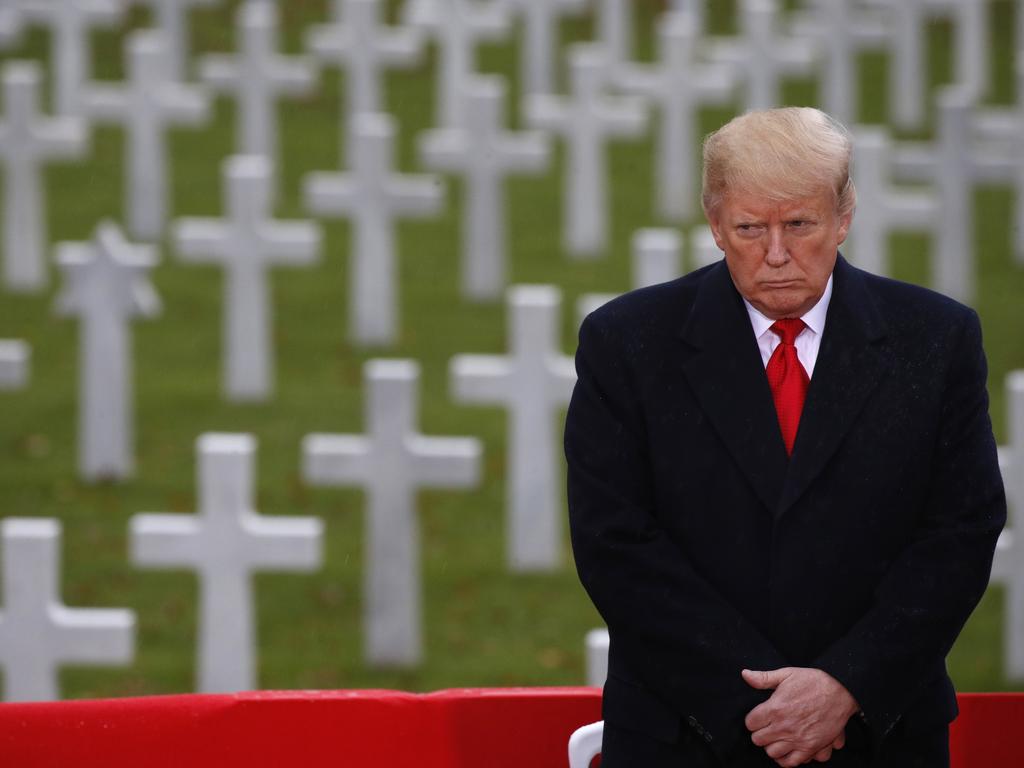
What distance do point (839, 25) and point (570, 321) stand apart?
4.34m

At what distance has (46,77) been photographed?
15203 mm

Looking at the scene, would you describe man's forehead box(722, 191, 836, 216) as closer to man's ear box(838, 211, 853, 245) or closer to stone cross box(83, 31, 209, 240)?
man's ear box(838, 211, 853, 245)

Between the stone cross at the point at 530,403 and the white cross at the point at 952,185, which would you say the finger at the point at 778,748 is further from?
the white cross at the point at 952,185

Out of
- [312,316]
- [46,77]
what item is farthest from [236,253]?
[46,77]

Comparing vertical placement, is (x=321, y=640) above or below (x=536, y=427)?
below

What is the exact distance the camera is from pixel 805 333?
10.7 feet

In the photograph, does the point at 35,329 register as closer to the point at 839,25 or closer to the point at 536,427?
the point at 536,427

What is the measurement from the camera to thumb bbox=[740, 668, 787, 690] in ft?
10.2

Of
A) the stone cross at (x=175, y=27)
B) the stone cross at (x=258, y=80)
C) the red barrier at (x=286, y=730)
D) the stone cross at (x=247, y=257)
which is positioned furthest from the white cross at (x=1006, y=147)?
the red barrier at (x=286, y=730)

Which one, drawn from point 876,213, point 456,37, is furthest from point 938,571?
point 456,37

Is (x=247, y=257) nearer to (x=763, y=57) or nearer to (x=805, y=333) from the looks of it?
(x=763, y=57)

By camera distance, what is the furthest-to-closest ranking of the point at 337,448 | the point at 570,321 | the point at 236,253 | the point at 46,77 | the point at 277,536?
the point at 46,77 < the point at 570,321 < the point at 236,253 < the point at 337,448 < the point at 277,536

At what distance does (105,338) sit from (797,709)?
602 centimetres

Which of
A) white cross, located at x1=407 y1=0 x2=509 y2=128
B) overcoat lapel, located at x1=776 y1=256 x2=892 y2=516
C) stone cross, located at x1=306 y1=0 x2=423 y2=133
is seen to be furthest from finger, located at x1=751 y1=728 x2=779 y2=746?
white cross, located at x1=407 y1=0 x2=509 y2=128
